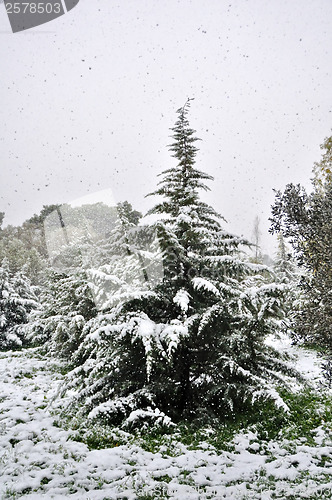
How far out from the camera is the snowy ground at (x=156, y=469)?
151 inches

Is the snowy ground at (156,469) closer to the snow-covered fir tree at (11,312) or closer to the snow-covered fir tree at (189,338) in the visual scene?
the snow-covered fir tree at (189,338)

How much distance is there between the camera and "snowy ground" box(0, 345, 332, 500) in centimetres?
383

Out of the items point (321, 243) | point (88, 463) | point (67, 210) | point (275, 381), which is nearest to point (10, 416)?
point (88, 463)

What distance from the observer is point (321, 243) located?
156 inches

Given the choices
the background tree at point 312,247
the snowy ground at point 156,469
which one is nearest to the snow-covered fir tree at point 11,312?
the snowy ground at point 156,469

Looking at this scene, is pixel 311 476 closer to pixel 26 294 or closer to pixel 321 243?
pixel 321 243

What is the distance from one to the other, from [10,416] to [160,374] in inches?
122

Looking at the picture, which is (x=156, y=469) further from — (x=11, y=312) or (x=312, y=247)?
(x=11, y=312)

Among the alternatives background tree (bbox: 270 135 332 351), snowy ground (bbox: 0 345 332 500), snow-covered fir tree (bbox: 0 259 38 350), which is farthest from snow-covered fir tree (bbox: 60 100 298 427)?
snow-covered fir tree (bbox: 0 259 38 350)

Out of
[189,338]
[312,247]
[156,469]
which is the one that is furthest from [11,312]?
[312,247]

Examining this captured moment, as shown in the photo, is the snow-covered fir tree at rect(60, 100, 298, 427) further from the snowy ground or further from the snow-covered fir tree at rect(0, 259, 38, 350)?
the snow-covered fir tree at rect(0, 259, 38, 350)

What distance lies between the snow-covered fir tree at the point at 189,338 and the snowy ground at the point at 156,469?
72 cm

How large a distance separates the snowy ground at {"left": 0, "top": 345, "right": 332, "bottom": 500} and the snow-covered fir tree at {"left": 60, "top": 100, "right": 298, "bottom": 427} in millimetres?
716

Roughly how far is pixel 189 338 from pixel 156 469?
208 centimetres
